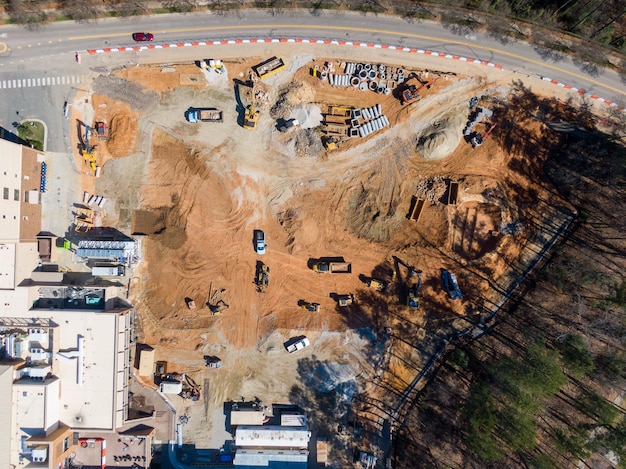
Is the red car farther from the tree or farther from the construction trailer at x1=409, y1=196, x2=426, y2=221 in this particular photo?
the tree

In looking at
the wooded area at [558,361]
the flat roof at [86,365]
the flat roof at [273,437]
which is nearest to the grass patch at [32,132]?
the flat roof at [86,365]

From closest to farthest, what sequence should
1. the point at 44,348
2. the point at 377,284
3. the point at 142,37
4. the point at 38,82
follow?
1. the point at 44,348
2. the point at 142,37
3. the point at 377,284
4. the point at 38,82

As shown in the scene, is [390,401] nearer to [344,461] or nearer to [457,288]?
[344,461]

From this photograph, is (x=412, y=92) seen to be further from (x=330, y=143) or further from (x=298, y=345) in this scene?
A: (x=298, y=345)

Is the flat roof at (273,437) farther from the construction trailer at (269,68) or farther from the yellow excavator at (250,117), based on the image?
the construction trailer at (269,68)

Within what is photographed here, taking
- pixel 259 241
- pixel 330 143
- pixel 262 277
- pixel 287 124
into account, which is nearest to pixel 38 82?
pixel 287 124

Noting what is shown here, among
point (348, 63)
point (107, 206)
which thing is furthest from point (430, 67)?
point (107, 206)
